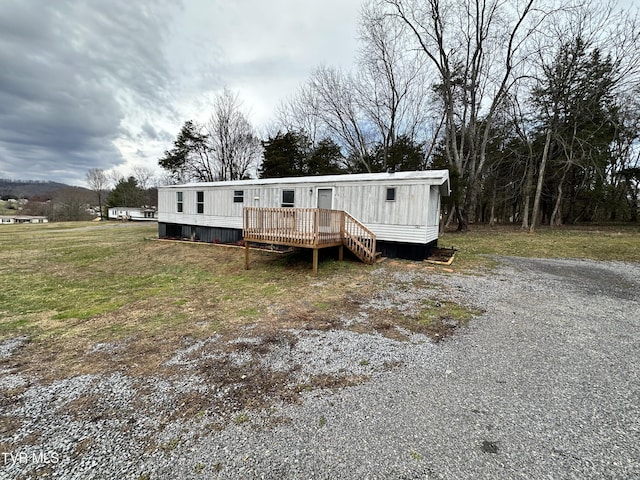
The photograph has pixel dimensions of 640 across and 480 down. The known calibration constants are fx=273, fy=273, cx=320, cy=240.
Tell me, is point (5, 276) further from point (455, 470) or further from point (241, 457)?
point (455, 470)

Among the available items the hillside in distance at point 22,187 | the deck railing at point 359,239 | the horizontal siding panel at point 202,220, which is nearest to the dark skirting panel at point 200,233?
the horizontal siding panel at point 202,220

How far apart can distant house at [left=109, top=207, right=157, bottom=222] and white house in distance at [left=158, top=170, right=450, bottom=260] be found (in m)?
31.3

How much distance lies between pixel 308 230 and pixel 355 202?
107 inches

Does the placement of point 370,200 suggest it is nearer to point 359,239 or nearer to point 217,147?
point 359,239

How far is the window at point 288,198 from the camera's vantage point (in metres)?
10.8

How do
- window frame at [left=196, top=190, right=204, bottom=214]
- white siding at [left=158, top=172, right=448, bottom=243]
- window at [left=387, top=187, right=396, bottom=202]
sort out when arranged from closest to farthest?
white siding at [left=158, top=172, right=448, bottom=243], window at [left=387, top=187, right=396, bottom=202], window frame at [left=196, top=190, right=204, bottom=214]

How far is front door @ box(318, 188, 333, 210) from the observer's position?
32.9 feet

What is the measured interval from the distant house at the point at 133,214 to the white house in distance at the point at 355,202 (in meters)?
31.3

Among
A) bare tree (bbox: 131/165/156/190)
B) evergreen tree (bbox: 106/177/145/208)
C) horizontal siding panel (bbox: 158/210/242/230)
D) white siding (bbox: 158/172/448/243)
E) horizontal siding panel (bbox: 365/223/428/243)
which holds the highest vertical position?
bare tree (bbox: 131/165/156/190)

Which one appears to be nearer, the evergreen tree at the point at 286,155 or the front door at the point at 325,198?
the front door at the point at 325,198

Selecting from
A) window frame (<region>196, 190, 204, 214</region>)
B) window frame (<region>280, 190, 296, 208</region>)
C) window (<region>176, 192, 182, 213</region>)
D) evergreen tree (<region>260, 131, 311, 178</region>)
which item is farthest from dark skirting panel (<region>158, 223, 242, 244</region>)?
evergreen tree (<region>260, 131, 311, 178</region>)

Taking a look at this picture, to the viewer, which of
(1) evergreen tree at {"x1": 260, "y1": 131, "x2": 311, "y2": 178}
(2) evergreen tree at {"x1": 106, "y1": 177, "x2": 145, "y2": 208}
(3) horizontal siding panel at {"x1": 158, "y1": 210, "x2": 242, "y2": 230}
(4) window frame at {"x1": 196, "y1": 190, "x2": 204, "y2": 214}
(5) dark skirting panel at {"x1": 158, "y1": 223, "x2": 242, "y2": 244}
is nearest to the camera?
(3) horizontal siding panel at {"x1": 158, "y1": 210, "x2": 242, "y2": 230}

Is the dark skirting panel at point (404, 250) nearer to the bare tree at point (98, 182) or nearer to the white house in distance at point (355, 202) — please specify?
the white house in distance at point (355, 202)

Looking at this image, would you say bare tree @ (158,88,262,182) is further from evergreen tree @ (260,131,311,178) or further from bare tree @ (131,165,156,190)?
bare tree @ (131,165,156,190)
